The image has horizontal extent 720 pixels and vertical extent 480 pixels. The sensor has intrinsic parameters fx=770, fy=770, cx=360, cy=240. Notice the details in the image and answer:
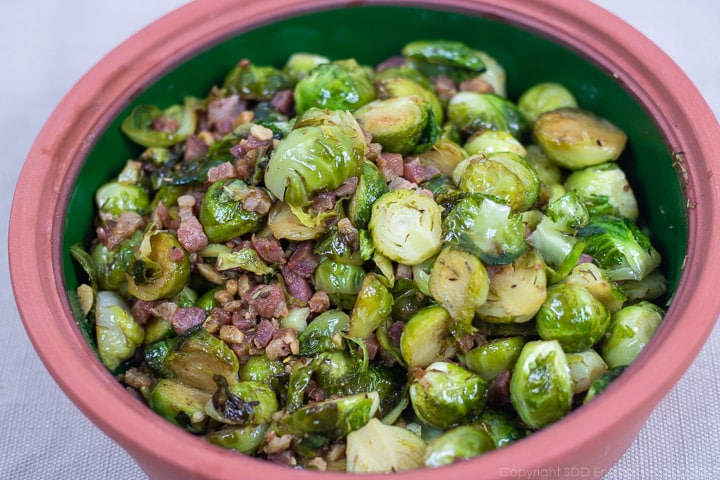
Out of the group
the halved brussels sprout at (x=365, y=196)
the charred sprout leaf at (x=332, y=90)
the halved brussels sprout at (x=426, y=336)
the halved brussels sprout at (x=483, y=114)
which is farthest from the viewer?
the halved brussels sprout at (x=483, y=114)

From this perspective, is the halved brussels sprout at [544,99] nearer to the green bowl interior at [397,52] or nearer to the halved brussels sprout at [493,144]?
the green bowl interior at [397,52]

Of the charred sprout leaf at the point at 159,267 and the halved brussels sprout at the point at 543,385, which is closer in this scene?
the halved brussels sprout at the point at 543,385

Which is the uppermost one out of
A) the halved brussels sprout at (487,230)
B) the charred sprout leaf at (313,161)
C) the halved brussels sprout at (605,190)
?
the charred sprout leaf at (313,161)

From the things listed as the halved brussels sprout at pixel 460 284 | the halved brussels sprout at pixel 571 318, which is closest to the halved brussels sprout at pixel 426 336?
the halved brussels sprout at pixel 460 284

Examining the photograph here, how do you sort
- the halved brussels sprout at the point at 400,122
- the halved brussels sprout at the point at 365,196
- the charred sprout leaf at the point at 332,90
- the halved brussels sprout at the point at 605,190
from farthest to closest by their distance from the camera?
the charred sprout leaf at the point at 332,90 → the halved brussels sprout at the point at 605,190 → the halved brussels sprout at the point at 400,122 → the halved brussels sprout at the point at 365,196

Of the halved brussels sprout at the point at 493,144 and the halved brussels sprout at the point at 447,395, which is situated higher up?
the halved brussels sprout at the point at 493,144

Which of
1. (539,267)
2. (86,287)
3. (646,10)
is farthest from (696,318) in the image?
(646,10)
